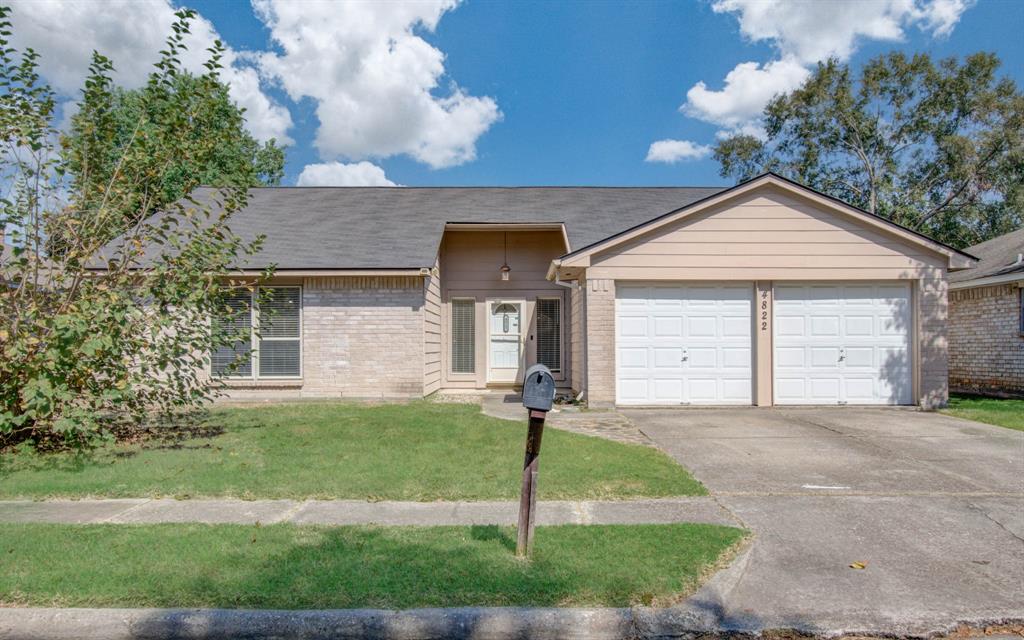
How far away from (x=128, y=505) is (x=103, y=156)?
5010mm

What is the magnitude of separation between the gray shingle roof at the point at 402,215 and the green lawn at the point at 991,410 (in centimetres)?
772

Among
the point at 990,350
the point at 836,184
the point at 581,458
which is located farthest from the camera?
the point at 836,184

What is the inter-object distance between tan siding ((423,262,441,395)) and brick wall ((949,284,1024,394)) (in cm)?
1346

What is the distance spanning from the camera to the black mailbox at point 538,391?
3.87m

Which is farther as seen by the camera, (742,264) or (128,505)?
(742,264)

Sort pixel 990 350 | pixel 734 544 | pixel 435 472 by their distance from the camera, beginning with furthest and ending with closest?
pixel 990 350
pixel 435 472
pixel 734 544

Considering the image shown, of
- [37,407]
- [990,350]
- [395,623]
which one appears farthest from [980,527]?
[990,350]

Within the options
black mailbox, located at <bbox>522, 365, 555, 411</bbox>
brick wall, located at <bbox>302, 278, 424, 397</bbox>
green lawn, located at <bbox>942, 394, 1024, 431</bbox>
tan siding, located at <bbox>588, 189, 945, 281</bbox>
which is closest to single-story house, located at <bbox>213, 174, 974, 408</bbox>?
tan siding, located at <bbox>588, 189, 945, 281</bbox>

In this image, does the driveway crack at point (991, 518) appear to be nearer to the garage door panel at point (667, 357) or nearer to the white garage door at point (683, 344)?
the white garage door at point (683, 344)

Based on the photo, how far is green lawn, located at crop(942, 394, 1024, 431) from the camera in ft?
32.6

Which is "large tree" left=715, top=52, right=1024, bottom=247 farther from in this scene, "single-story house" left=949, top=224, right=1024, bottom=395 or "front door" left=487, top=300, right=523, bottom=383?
"front door" left=487, top=300, right=523, bottom=383

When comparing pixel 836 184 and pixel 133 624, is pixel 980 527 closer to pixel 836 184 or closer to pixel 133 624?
pixel 133 624

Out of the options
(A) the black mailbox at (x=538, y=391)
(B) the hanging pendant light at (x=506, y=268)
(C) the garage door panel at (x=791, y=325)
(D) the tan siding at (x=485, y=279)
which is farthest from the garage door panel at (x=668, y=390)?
(A) the black mailbox at (x=538, y=391)

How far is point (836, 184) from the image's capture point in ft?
101
